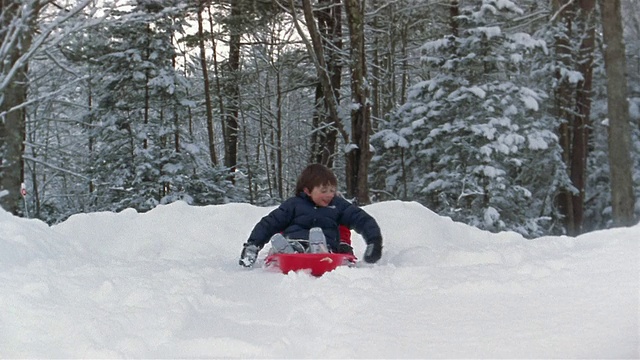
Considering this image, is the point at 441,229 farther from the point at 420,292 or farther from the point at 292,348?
the point at 292,348

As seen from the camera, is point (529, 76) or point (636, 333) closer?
point (636, 333)

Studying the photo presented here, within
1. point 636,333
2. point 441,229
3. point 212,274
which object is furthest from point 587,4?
point 636,333

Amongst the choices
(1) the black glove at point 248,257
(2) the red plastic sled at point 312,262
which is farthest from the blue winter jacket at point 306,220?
(2) the red plastic sled at point 312,262

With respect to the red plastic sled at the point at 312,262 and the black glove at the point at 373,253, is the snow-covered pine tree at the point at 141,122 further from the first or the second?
the red plastic sled at the point at 312,262

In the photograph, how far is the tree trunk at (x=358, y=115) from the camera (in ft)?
43.5

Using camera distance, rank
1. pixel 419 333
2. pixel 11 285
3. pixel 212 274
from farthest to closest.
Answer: pixel 212 274 < pixel 11 285 < pixel 419 333

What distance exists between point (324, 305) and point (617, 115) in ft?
34.7

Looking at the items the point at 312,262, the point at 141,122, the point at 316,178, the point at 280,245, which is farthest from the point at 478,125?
the point at 312,262

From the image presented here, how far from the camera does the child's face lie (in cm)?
631

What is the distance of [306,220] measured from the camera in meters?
6.32

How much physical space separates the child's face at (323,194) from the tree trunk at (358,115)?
22.9 ft

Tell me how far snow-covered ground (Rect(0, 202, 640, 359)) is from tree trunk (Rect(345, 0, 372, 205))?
7.11m

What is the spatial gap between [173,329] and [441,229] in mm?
5456

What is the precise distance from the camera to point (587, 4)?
62.6 feet
